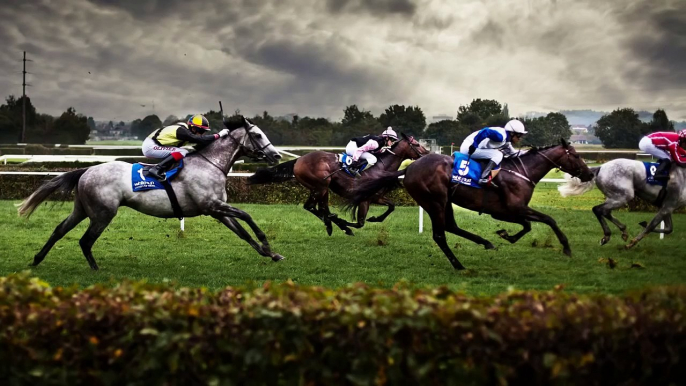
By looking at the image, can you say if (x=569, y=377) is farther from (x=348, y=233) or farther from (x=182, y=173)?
(x=348, y=233)

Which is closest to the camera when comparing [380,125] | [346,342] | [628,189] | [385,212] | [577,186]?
[346,342]

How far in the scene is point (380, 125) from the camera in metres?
25.0

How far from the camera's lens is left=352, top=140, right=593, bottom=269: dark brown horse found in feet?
24.9

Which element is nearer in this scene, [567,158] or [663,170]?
[567,158]

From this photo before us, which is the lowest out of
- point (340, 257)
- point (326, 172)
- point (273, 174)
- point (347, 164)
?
point (340, 257)

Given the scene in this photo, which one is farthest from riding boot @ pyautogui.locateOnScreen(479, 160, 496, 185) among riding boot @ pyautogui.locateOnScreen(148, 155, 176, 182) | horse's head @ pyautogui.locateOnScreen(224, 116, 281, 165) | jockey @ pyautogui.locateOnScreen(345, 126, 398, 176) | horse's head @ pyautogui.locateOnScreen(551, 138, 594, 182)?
riding boot @ pyautogui.locateOnScreen(148, 155, 176, 182)

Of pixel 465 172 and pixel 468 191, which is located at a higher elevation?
pixel 465 172

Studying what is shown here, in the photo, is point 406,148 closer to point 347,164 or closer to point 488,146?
point 347,164

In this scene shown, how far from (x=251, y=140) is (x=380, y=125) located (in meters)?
17.3

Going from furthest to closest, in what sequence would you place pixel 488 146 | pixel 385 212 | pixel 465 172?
pixel 385 212, pixel 488 146, pixel 465 172

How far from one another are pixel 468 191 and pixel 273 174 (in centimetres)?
469

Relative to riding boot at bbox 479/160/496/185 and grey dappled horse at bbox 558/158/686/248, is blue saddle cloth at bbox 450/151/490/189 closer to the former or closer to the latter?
riding boot at bbox 479/160/496/185

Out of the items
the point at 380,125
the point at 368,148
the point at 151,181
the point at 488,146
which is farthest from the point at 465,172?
the point at 380,125

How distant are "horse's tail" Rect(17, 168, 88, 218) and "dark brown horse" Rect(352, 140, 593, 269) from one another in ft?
10.9
